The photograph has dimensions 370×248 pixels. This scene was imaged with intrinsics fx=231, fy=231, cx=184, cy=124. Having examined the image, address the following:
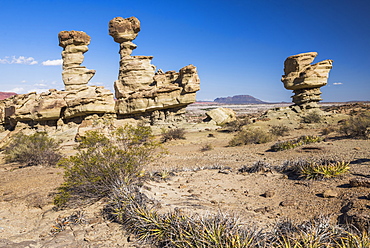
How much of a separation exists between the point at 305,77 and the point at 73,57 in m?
26.3

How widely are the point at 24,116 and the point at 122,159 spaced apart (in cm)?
2392

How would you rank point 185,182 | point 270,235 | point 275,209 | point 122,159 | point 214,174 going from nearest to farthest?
point 270,235 → point 275,209 → point 122,159 → point 185,182 → point 214,174

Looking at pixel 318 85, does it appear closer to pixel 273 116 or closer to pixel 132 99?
pixel 273 116

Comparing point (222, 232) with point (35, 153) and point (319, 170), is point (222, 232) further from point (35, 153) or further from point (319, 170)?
point (35, 153)

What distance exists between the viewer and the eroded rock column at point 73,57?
2686cm

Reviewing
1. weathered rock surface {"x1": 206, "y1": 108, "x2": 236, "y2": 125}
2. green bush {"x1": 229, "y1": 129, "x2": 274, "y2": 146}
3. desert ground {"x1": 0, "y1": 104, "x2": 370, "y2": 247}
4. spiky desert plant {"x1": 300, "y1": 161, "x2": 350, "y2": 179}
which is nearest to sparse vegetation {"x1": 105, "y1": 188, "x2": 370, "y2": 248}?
desert ground {"x1": 0, "y1": 104, "x2": 370, "y2": 247}

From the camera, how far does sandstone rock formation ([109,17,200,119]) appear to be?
82.2ft

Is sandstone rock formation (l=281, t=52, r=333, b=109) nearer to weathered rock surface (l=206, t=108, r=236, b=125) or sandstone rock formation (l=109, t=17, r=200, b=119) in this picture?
weathered rock surface (l=206, t=108, r=236, b=125)

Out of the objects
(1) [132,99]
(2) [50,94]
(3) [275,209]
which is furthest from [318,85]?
(2) [50,94]

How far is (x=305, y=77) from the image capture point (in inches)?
987

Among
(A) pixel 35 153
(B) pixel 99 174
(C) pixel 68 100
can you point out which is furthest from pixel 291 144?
(C) pixel 68 100

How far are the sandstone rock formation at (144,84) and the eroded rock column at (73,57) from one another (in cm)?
381

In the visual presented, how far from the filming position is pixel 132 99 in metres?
25.2

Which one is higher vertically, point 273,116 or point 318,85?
point 318,85
